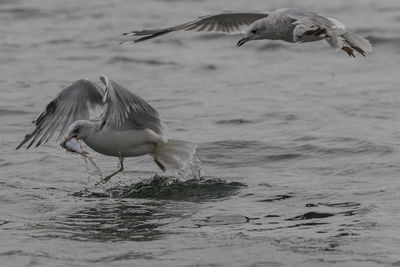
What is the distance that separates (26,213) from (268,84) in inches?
237

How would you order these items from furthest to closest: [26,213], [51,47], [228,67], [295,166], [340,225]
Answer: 1. [51,47]
2. [228,67]
3. [295,166]
4. [26,213]
5. [340,225]

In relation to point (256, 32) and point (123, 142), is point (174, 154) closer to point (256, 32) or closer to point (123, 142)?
point (123, 142)

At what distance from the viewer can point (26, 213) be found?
7922 millimetres

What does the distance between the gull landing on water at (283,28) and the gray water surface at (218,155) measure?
1.25 meters

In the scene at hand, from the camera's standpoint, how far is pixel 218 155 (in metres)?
10.0

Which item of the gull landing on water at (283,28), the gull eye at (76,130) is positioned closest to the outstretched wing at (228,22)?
the gull landing on water at (283,28)

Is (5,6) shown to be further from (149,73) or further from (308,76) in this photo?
(308,76)

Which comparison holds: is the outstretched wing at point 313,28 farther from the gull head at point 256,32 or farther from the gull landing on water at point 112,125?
the gull landing on water at point 112,125

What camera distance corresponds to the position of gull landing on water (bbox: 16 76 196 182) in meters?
8.11

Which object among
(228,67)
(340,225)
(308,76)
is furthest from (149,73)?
(340,225)

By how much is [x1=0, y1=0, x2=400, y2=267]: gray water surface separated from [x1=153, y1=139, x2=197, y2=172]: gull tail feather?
228 millimetres

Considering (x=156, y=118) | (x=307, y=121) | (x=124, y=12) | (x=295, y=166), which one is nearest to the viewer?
(x=156, y=118)

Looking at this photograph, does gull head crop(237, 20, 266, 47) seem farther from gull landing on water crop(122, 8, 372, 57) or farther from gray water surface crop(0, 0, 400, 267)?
gray water surface crop(0, 0, 400, 267)

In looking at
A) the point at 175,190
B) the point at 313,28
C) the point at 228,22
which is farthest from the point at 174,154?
Answer: the point at 228,22
